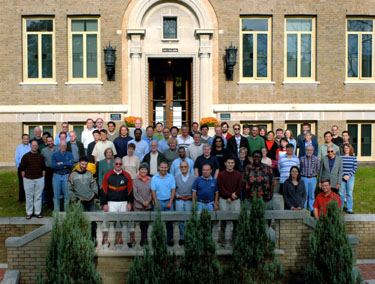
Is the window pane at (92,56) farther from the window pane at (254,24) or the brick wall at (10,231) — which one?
the brick wall at (10,231)

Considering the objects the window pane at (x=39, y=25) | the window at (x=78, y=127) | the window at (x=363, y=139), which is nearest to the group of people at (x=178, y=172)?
the window at (x=78, y=127)

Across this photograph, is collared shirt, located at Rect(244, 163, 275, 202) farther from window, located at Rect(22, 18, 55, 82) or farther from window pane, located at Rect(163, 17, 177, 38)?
window, located at Rect(22, 18, 55, 82)

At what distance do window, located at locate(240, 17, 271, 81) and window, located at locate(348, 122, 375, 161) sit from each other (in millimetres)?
4101

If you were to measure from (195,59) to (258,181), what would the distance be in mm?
9206

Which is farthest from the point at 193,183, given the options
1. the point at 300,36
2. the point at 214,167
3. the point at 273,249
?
the point at 300,36

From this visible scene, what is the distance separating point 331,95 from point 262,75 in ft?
9.24

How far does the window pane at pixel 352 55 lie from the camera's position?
56.2ft

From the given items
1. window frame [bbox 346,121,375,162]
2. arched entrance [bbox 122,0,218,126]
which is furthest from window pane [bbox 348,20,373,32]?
arched entrance [bbox 122,0,218,126]

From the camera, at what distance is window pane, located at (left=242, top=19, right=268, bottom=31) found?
16797mm

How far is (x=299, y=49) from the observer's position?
55.9 ft

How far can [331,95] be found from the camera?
16.8 meters

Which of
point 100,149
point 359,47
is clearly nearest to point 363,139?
point 359,47

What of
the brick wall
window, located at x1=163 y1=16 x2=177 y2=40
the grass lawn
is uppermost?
window, located at x1=163 y1=16 x2=177 y2=40

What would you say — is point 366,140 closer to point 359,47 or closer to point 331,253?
point 359,47
